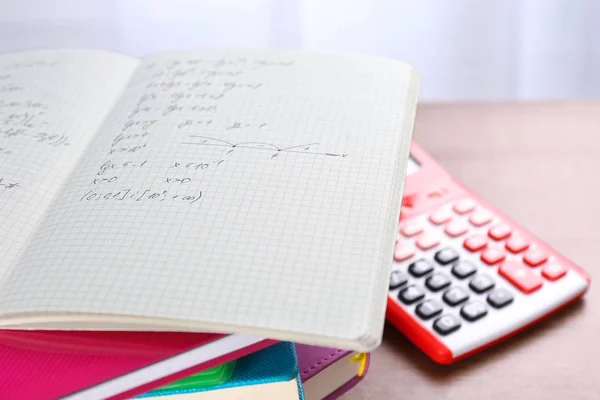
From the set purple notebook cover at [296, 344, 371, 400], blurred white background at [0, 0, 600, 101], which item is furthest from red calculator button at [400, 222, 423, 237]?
blurred white background at [0, 0, 600, 101]

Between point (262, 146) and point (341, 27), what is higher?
point (262, 146)

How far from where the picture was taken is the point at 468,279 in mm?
507

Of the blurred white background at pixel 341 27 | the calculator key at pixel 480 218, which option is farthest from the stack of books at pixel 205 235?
the blurred white background at pixel 341 27

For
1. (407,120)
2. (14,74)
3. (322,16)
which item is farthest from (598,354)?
(322,16)

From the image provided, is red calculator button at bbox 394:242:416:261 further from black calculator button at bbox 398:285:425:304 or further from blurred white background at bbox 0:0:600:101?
blurred white background at bbox 0:0:600:101

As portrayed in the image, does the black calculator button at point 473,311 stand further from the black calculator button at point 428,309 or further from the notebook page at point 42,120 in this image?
the notebook page at point 42,120

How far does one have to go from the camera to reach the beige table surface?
0.47 m

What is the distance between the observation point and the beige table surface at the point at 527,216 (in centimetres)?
47

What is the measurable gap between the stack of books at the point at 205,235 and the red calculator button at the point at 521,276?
0.37ft

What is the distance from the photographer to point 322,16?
3.46 ft

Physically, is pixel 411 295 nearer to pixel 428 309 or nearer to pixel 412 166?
pixel 428 309

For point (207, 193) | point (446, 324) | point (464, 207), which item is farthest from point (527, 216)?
point (207, 193)

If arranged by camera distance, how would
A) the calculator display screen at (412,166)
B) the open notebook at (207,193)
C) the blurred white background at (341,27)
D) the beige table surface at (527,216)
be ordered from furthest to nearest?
the blurred white background at (341,27) < the calculator display screen at (412,166) < the beige table surface at (527,216) < the open notebook at (207,193)

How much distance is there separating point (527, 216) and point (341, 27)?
0.53 meters
